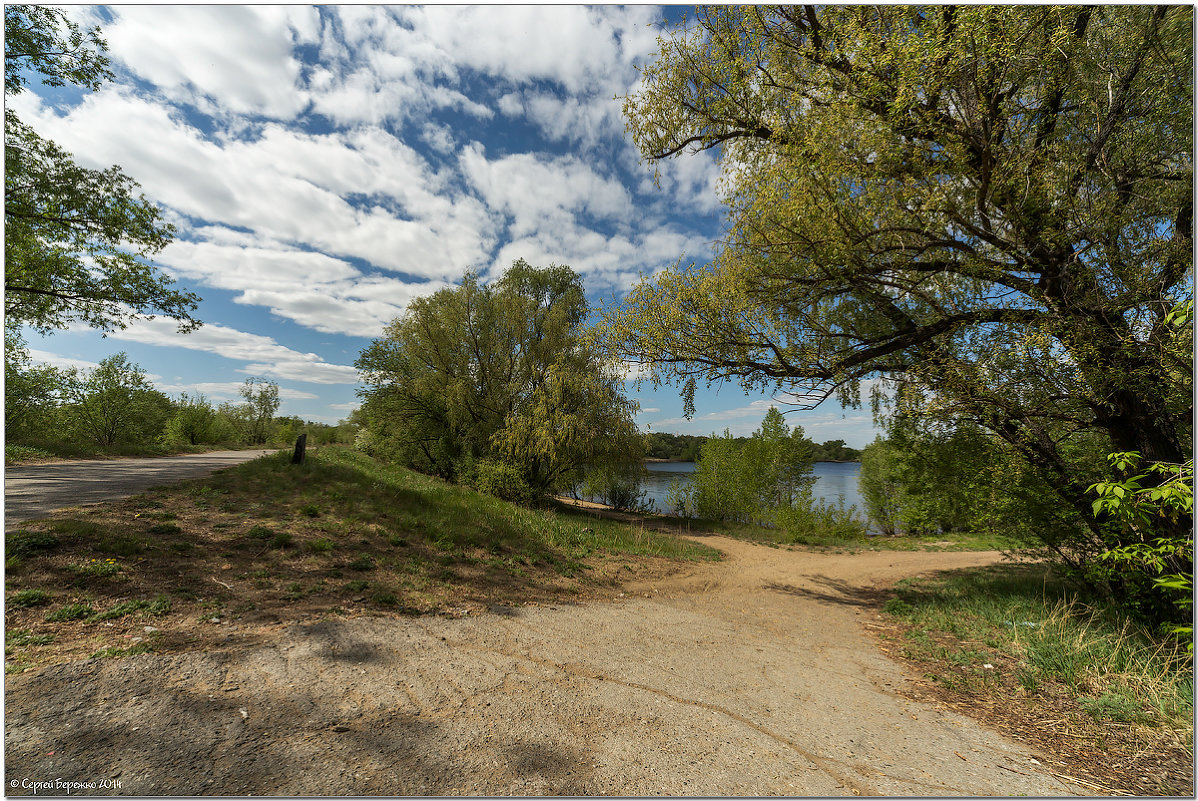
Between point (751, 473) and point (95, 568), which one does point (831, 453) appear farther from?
point (95, 568)

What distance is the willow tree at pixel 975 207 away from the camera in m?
4.87

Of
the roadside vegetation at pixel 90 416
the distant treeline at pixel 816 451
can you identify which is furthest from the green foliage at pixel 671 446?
the roadside vegetation at pixel 90 416

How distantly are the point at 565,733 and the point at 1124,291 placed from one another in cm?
787

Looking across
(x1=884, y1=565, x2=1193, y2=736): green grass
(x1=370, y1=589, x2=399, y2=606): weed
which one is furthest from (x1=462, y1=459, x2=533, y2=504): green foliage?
(x1=884, y1=565, x2=1193, y2=736): green grass

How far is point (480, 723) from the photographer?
309cm

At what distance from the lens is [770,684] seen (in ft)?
14.4

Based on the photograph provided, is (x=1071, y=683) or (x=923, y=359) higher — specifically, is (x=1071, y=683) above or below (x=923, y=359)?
below

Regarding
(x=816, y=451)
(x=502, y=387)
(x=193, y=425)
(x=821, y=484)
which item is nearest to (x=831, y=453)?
(x=816, y=451)

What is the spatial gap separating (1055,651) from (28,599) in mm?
10734

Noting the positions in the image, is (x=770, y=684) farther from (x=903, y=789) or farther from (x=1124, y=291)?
(x=1124, y=291)

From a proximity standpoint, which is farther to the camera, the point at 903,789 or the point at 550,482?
the point at 550,482

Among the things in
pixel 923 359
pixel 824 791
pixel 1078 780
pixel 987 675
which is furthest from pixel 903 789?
pixel 923 359

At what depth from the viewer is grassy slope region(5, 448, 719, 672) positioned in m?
3.81

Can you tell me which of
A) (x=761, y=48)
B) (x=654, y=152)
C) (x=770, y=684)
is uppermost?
(x=761, y=48)
